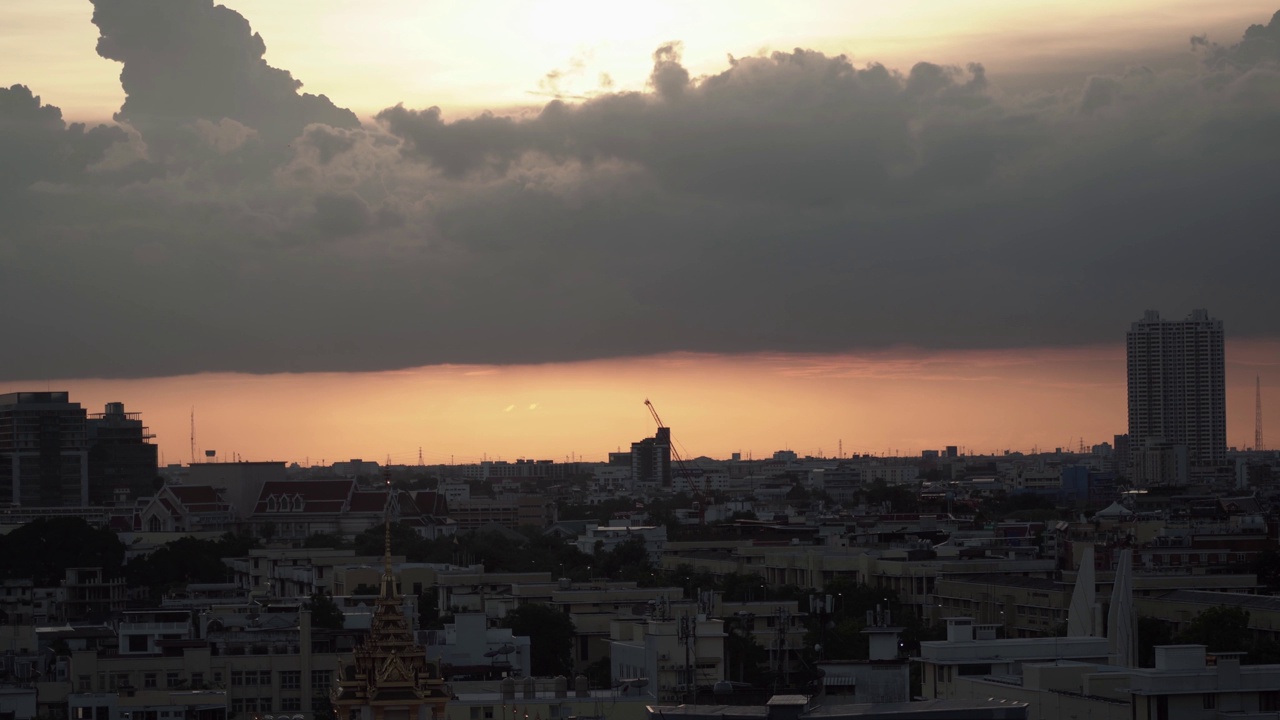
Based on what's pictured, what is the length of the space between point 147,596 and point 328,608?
39805mm

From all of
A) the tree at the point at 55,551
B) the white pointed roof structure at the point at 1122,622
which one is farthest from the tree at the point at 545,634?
the tree at the point at 55,551

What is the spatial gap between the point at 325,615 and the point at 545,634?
8.23 meters

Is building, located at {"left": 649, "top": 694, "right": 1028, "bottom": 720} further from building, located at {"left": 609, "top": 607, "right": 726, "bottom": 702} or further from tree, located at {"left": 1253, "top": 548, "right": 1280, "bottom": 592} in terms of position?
tree, located at {"left": 1253, "top": 548, "right": 1280, "bottom": 592}

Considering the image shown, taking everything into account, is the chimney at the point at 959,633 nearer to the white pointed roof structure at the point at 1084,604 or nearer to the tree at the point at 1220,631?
the white pointed roof structure at the point at 1084,604

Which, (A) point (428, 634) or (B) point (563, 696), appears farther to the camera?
(A) point (428, 634)

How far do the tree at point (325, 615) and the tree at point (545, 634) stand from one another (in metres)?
6.24

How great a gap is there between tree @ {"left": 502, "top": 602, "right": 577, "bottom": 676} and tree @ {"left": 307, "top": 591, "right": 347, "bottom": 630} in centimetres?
624

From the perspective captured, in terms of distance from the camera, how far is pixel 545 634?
91750 mm

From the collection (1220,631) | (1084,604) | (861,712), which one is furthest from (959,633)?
(861,712)

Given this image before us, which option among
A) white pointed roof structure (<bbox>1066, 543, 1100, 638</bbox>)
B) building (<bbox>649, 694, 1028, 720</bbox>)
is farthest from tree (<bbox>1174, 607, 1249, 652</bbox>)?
building (<bbox>649, 694, 1028, 720</bbox>)

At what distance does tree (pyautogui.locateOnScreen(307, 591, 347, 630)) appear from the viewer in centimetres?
8925

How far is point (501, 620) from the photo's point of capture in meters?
94.2

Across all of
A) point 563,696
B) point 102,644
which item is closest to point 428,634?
point 102,644

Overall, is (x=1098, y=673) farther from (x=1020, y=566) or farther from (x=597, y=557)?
(x=597, y=557)
